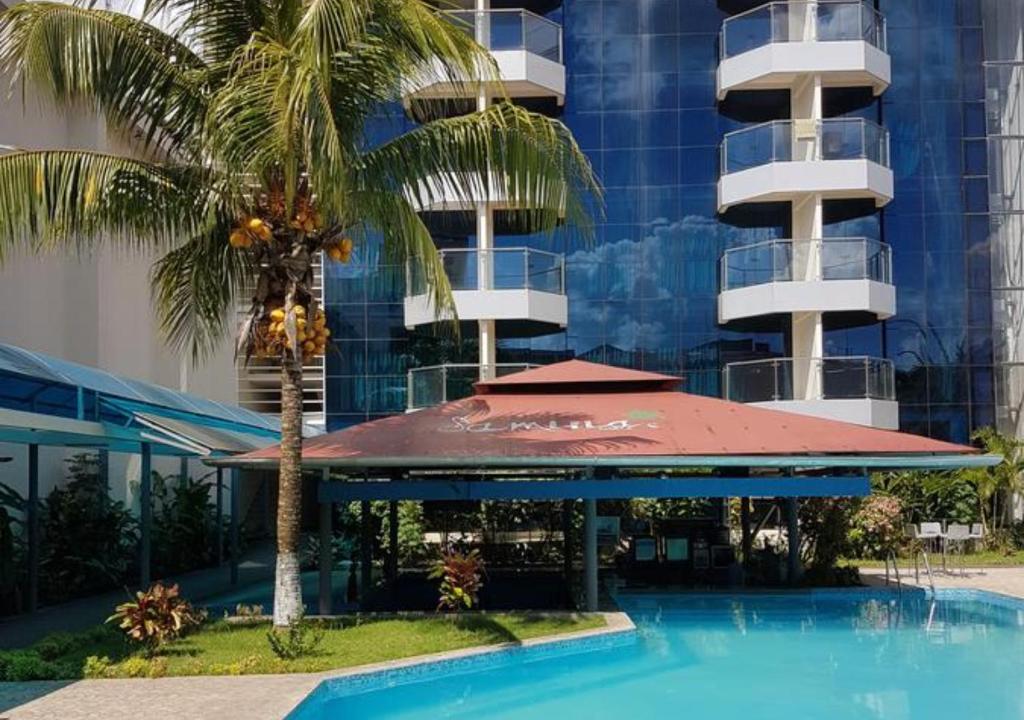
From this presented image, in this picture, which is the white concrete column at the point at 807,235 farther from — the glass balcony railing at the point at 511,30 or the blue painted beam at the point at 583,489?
the blue painted beam at the point at 583,489

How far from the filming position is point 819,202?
1084 inches

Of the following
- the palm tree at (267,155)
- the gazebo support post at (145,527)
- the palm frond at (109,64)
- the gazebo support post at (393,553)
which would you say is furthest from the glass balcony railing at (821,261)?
the palm frond at (109,64)

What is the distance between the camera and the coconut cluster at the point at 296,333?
12633 mm

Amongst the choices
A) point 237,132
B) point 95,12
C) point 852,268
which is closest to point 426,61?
point 237,132

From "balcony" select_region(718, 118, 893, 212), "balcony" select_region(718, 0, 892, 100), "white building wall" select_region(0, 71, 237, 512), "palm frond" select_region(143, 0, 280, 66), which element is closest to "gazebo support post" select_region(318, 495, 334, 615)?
"palm frond" select_region(143, 0, 280, 66)

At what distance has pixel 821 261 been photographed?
26938 mm

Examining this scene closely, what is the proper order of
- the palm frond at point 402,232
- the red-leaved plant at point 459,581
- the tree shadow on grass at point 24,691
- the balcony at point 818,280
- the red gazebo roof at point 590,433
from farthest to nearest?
the balcony at point 818,280 < the red-leaved plant at point 459,581 < the red gazebo roof at point 590,433 < the palm frond at point 402,232 < the tree shadow on grass at point 24,691

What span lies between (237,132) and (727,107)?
2012 centimetres

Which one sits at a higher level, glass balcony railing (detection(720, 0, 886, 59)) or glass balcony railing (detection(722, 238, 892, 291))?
glass balcony railing (detection(720, 0, 886, 59))

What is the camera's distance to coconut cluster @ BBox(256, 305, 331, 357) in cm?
1263

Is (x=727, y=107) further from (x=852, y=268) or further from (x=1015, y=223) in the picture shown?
(x=1015, y=223)

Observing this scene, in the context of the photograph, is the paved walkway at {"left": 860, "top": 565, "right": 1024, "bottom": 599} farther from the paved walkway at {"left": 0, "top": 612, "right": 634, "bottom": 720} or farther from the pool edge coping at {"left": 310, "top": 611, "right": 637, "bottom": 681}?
the paved walkway at {"left": 0, "top": 612, "right": 634, "bottom": 720}

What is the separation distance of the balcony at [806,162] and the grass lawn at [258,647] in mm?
16143

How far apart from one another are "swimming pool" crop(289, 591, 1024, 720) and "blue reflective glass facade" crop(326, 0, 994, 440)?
12.1 metres
